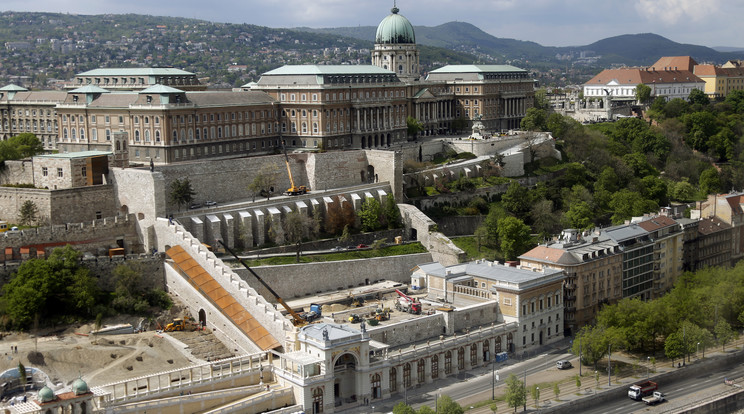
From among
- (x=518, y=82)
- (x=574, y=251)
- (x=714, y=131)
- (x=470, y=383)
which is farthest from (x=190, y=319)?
(x=714, y=131)

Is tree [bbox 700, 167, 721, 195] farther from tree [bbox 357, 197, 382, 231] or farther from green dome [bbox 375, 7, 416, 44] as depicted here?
tree [bbox 357, 197, 382, 231]

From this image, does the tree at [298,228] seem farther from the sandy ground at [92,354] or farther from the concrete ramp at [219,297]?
the sandy ground at [92,354]

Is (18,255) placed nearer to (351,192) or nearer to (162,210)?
(162,210)

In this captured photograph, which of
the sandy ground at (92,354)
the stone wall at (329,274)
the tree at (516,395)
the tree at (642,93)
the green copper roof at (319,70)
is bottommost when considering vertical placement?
the tree at (516,395)

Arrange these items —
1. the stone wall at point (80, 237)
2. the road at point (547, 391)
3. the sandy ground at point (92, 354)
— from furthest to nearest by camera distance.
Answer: the stone wall at point (80, 237)
the road at point (547, 391)
the sandy ground at point (92, 354)

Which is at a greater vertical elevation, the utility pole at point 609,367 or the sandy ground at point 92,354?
the sandy ground at point 92,354

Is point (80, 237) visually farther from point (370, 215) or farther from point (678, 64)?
point (678, 64)

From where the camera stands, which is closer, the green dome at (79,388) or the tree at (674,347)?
the green dome at (79,388)

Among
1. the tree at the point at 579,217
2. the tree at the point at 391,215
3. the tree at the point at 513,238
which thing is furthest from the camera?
the tree at the point at 579,217

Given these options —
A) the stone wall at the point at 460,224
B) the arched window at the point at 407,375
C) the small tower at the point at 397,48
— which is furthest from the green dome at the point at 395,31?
the arched window at the point at 407,375
